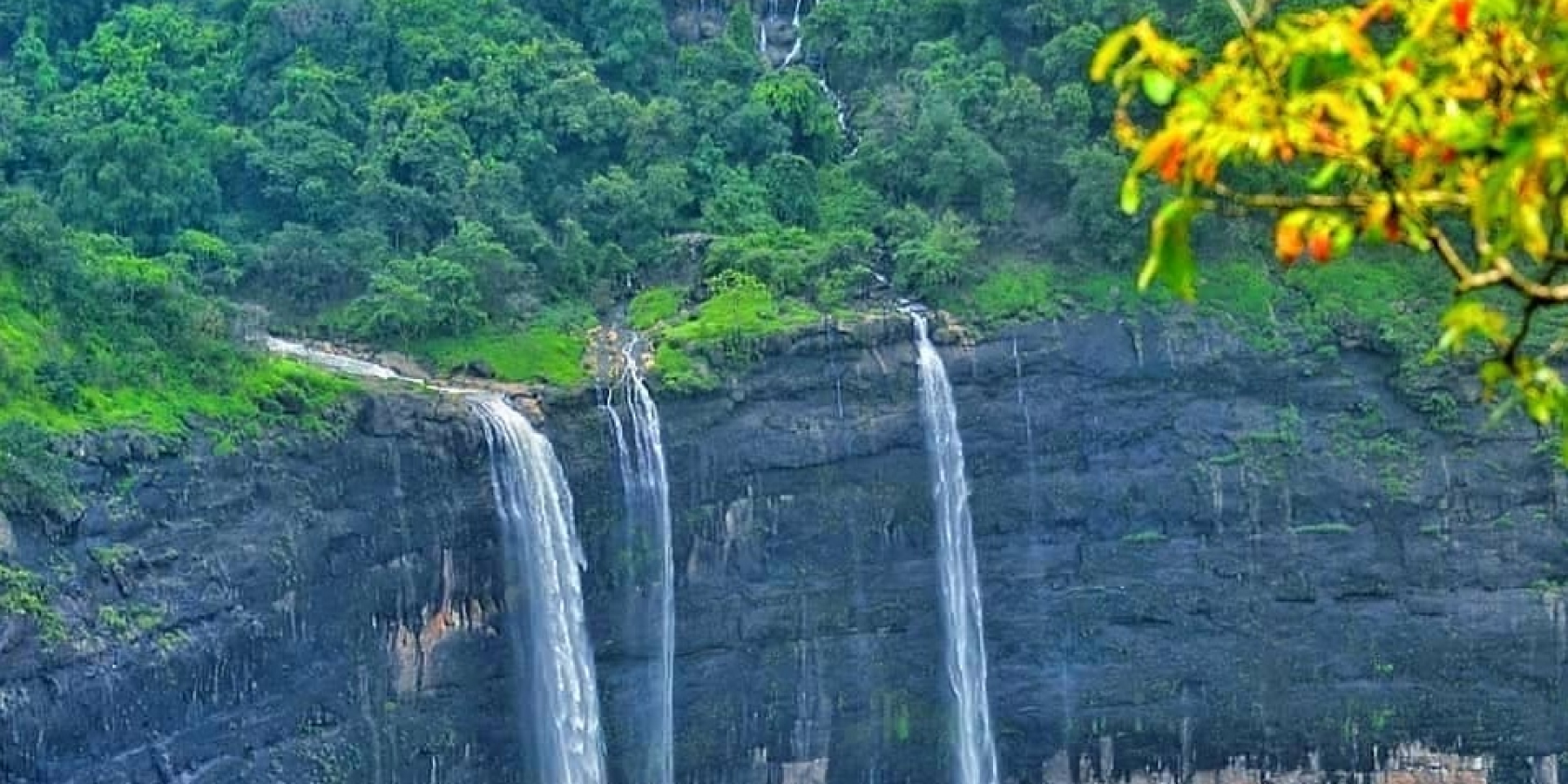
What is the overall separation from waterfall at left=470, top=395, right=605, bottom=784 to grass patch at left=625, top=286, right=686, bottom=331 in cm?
286

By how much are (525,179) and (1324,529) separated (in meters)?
10.1

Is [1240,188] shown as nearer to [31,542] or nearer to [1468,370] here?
[1468,370]

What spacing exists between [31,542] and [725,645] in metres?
7.83

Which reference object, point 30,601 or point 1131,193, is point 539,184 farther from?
point 1131,193

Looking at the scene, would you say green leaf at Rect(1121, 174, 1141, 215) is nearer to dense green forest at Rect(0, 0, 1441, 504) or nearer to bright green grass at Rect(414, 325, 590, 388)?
dense green forest at Rect(0, 0, 1441, 504)

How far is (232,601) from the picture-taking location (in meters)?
23.8

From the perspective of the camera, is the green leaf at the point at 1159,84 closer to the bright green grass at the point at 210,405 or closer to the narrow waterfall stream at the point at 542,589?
the bright green grass at the point at 210,405

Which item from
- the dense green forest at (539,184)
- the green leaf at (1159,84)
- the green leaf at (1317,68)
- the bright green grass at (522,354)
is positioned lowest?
the green leaf at (1159,84)

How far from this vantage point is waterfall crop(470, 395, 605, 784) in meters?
26.1

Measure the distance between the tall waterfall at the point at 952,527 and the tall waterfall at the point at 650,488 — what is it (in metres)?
3.16

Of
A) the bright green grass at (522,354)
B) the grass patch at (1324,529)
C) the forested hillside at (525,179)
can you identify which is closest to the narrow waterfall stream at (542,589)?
the bright green grass at (522,354)

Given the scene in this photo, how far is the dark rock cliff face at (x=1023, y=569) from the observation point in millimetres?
25750

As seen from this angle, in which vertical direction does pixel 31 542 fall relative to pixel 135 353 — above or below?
below

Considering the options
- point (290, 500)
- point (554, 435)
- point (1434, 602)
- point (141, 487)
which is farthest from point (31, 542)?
point (1434, 602)
